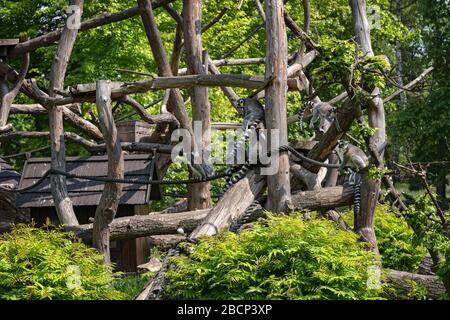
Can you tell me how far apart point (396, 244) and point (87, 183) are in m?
4.91

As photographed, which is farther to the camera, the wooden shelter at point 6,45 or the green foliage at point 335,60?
the wooden shelter at point 6,45

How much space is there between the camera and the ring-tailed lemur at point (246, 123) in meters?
9.26

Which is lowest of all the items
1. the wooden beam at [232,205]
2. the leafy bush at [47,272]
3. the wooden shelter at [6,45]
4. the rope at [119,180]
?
the leafy bush at [47,272]

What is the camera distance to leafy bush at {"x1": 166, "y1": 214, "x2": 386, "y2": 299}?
6746 mm

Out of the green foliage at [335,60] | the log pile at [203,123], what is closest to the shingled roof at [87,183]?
the log pile at [203,123]

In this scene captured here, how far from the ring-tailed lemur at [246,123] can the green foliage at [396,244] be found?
2.17 m

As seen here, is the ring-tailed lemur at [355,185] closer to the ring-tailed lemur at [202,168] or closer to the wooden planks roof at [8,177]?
the ring-tailed lemur at [202,168]

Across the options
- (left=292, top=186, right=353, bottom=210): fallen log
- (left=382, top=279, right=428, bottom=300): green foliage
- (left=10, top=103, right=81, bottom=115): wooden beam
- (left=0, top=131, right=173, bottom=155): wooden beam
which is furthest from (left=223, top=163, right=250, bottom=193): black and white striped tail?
(left=10, top=103, right=81, bottom=115): wooden beam

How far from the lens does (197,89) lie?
39.6 ft

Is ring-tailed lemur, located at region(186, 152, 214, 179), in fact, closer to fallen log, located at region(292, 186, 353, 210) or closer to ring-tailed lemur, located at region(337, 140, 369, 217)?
fallen log, located at region(292, 186, 353, 210)

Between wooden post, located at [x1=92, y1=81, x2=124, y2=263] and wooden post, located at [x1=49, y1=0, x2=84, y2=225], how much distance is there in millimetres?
1096

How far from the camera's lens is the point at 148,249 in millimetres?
12938

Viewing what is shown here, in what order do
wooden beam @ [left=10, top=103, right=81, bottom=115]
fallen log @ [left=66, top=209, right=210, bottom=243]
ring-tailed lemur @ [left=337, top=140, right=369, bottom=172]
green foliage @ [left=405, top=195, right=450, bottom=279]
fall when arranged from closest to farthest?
green foliage @ [left=405, top=195, right=450, bottom=279] < ring-tailed lemur @ [left=337, top=140, right=369, bottom=172] < fallen log @ [left=66, top=209, right=210, bottom=243] < wooden beam @ [left=10, top=103, right=81, bottom=115]
